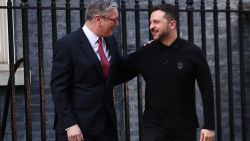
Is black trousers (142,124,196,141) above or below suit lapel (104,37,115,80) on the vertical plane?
below

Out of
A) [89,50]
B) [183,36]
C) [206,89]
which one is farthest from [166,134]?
[183,36]

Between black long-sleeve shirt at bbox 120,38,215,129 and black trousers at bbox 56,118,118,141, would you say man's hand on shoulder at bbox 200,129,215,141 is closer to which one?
black long-sleeve shirt at bbox 120,38,215,129

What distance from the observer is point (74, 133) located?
507cm

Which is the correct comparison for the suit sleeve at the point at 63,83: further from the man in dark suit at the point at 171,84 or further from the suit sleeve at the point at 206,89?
the suit sleeve at the point at 206,89

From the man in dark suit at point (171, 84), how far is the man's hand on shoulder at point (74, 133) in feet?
2.03

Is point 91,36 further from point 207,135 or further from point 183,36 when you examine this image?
point 183,36

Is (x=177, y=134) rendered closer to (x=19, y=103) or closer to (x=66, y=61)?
(x=66, y=61)

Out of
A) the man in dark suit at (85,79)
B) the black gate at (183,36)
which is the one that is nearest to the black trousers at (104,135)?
the man in dark suit at (85,79)

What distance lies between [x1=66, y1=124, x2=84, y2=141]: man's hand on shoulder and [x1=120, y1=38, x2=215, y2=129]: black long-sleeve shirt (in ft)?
2.11

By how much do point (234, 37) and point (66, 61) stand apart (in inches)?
174

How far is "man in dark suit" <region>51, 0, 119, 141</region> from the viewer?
515 centimetres

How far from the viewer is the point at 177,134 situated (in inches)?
214

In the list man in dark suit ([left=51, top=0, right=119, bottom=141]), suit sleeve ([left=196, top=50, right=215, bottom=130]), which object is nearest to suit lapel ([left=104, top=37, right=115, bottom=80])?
man in dark suit ([left=51, top=0, right=119, bottom=141])

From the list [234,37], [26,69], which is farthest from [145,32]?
[26,69]
